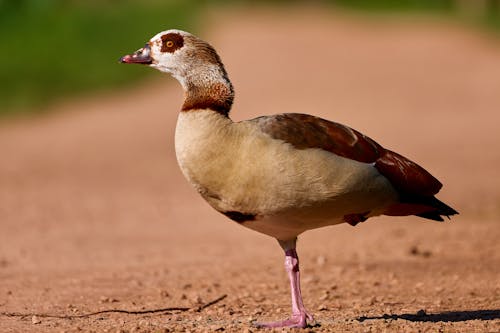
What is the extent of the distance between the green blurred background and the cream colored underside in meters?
14.1

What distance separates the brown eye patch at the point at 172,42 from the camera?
5699 mm

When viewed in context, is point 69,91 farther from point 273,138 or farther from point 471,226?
point 273,138

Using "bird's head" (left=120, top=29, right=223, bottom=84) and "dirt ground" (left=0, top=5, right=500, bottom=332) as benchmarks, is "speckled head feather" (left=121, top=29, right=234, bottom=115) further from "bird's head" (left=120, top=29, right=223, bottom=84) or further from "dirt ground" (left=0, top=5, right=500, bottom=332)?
"dirt ground" (left=0, top=5, right=500, bottom=332)

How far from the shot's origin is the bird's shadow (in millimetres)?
6176

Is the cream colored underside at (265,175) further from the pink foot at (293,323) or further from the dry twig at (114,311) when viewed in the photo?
the dry twig at (114,311)

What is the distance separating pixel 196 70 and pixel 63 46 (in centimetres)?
2001

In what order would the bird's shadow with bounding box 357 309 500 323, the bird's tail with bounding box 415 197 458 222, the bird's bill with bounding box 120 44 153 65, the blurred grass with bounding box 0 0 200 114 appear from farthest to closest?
the blurred grass with bounding box 0 0 200 114 < the bird's shadow with bounding box 357 309 500 323 < the bird's tail with bounding box 415 197 458 222 < the bird's bill with bounding box 120 44 153 65

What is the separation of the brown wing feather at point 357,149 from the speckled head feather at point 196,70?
8.9 inches

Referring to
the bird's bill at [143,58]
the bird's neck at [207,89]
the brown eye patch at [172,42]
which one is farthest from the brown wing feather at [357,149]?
the bird's bill at [143,58]

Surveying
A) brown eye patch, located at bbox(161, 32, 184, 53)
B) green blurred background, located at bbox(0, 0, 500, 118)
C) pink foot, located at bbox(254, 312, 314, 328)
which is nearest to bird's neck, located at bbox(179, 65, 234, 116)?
brown eye patch, located at bbox(161, 32, 184, 53)

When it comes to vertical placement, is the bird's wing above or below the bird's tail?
above

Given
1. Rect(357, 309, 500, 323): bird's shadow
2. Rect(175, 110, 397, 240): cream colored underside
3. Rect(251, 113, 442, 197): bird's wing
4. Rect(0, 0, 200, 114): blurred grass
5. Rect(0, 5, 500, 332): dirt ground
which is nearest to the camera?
Rect(175, 110, 397, 240): cream colored underside

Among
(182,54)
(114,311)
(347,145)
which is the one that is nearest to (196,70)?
(182,54)

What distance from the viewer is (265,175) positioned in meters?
5.35
